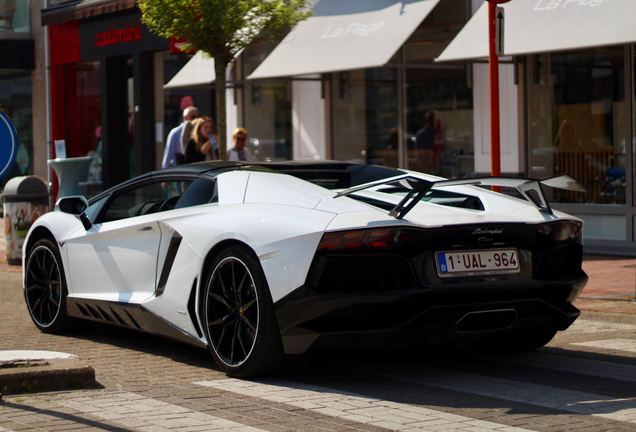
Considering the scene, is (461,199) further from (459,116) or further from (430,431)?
(459,116)

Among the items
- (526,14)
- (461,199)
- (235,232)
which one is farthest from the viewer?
(526,14)

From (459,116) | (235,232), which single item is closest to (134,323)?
(235,232)

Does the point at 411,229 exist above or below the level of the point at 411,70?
below

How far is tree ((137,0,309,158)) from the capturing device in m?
14.9

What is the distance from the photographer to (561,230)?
737cm

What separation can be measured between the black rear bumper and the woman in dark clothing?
10.6m

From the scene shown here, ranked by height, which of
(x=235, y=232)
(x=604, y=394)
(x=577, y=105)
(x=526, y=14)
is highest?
(x=526, y=14)

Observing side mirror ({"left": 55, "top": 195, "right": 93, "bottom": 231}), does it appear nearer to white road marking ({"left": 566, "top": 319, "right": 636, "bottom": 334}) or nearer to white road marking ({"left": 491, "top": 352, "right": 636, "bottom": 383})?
white road marking ({"left": 491, "top": 352, "right": 636, "bottom": 383})

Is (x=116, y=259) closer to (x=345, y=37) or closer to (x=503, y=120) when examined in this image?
(x=503, y=120)

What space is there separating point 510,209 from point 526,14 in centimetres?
839

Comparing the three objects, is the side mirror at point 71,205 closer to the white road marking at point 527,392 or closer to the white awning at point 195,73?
the white road marking at point 527,392

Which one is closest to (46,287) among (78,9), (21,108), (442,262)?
(442,262)

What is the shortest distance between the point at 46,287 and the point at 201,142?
823 centimetres

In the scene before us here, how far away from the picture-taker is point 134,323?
8.25 m
